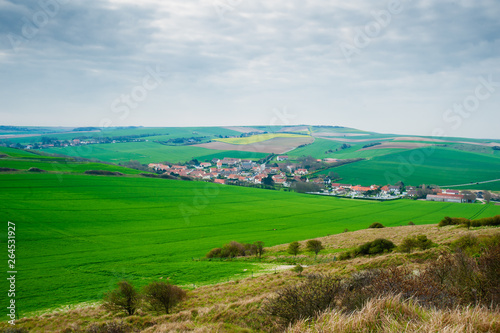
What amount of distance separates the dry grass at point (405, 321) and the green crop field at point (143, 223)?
22.3 metres

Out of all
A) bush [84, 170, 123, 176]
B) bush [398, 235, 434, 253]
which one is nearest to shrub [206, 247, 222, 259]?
bush [398, 235, 434, 253]

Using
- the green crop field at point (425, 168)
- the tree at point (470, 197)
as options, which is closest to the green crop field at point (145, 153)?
the green crop field at point (425, 168)

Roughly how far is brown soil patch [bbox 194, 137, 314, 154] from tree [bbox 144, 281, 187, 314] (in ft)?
480

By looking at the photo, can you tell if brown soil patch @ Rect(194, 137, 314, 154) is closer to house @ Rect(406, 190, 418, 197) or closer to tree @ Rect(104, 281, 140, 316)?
house @ Rect(406, 190, 418, 197)

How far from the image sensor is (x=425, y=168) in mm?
120750

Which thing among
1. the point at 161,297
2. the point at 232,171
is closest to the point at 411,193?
the point at 232,171

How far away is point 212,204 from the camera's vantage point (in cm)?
6981

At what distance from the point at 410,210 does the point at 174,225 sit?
53109 millimetres

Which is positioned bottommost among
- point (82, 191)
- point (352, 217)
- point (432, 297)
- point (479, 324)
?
point (352, 217)

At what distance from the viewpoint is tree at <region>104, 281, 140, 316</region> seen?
1694 centimetres

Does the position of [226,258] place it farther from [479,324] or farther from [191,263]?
[479,324]

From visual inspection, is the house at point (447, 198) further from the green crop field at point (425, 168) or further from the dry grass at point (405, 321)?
the dry grass at point (405, 321)

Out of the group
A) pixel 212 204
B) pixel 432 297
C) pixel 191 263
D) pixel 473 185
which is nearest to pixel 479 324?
pixel 432 297

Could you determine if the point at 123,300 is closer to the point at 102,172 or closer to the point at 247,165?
the point at 102,172
